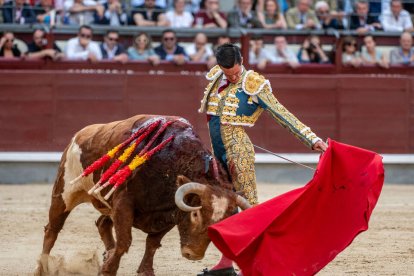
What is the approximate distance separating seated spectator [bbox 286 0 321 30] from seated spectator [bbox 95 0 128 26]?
1794 millimetres

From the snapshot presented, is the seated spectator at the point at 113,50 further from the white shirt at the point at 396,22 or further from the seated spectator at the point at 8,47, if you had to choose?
the white shirt at the point at 396,22

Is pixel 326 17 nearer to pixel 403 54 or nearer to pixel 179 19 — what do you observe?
pixel 403 54

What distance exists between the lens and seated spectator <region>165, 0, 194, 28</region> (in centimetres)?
1065

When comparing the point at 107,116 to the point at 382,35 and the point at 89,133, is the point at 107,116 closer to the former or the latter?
the point at 382,35

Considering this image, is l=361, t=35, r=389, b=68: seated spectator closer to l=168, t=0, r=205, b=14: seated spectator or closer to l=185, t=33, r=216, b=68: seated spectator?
l=185, t=33, r=216, b=68: seated spectator

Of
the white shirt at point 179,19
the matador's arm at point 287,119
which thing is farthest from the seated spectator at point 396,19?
the matador's arm at point 287,119

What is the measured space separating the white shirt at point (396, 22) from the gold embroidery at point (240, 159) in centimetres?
652

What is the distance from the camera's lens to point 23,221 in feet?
25.5

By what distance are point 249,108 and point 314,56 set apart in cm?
582

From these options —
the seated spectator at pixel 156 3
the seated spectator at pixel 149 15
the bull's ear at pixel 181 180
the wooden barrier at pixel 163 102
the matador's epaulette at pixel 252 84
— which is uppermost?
the matador's epaulette at pixel 252 84

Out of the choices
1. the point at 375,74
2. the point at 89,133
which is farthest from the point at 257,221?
the point at 375,74

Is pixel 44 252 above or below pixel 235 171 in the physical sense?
below

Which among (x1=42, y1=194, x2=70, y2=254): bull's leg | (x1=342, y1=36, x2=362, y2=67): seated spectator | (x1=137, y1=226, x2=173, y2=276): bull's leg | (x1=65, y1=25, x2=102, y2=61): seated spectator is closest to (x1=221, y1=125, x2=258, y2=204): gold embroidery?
(x1=137, y1=226, x2=173, y2=276): bull's leg

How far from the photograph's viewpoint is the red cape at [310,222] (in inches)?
181
